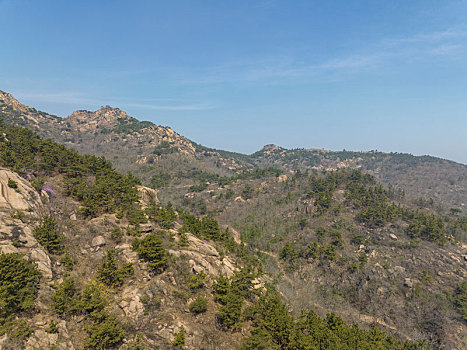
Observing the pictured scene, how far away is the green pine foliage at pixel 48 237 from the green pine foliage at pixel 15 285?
17.7 ft

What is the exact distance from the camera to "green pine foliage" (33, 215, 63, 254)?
28.1 meters

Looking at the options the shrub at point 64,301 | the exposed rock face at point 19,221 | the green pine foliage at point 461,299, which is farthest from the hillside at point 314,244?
the shrub at point 64,301

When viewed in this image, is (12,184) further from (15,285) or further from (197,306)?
(197,306)

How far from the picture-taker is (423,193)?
191 metres

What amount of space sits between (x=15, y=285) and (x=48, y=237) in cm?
898

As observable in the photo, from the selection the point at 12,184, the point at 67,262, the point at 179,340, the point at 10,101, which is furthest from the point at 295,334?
the point at 10,101

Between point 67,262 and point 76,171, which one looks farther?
point 76,171

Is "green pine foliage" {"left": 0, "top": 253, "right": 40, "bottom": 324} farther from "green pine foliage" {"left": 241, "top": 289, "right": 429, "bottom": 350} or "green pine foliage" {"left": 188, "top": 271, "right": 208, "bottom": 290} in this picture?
"green pine foliage" {"left": 241, "top": 289, "right": 429, "bottom": 350}

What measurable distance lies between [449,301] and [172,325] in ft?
228

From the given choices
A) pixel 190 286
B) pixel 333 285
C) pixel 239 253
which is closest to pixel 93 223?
pixel 190 286

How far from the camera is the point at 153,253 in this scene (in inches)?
1247

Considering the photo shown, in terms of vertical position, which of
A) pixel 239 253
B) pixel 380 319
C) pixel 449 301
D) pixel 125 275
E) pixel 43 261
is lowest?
pixel 380 319

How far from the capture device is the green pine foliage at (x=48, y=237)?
28.1 m

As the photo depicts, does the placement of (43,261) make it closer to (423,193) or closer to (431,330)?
(431,330)
